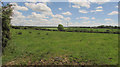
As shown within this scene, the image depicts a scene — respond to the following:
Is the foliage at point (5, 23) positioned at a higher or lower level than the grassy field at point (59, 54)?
higher

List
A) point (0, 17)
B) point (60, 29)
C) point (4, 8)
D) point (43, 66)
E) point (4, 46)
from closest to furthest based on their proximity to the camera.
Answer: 1. point (43, 66)
2. point (0, 17)
3. point (4, 8)
4. point (4, 46)
5. point (60, 29)

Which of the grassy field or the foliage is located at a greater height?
the foliage

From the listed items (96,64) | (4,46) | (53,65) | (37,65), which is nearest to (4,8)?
(4,46)

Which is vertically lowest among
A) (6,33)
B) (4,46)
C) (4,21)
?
(4,46)

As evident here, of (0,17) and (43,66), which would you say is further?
(0,17)

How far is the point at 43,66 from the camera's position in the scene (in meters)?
5.46

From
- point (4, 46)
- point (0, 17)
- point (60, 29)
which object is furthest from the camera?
point (60, 29)

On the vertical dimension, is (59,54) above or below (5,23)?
below

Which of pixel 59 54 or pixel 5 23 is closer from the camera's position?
pixel 5 23

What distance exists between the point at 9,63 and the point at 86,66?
5903mm

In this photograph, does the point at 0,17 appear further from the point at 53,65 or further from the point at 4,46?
the point at 53,65

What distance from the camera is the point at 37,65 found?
551 centimetres

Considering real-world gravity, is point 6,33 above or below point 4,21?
below

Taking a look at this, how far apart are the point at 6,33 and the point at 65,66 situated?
5.81 metres
